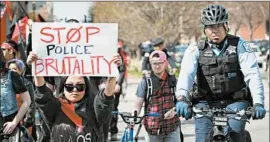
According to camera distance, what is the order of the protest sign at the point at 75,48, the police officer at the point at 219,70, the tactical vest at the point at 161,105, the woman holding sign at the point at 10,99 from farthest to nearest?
the tactical vest at the point at 161,105
the woman holding sign at the point at 10,99
the police officer at the point at 219,70
the protest sign at the point at 75,48

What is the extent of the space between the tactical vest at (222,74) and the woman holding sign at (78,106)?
92cm

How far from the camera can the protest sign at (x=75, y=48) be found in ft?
18.7

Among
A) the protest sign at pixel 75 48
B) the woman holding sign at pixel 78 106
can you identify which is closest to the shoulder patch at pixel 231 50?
the protest sign at pixel 75 48

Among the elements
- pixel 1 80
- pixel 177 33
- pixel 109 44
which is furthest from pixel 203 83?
pixel 177 33

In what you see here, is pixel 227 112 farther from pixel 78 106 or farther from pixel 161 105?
pixel 161 105

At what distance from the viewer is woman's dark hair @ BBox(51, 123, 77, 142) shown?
5.48 meters

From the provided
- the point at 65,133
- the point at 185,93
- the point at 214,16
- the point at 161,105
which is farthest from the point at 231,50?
the point at 161,105

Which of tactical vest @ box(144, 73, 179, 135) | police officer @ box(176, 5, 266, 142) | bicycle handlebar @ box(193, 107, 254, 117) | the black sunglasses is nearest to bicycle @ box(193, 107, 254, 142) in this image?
bicycle handlebar @ box(193, 107, 254, 117)

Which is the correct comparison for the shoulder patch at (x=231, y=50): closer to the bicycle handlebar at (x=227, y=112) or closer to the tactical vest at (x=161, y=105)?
the bicycle handlebar at (x=227, y=112)

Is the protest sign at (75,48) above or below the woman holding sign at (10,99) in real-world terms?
above

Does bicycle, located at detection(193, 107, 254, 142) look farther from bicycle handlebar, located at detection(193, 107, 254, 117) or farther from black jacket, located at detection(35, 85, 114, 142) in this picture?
black jacket, located at detection(35, 85, 114, 142)

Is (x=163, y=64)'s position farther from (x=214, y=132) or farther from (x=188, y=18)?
(x=188, y=18)

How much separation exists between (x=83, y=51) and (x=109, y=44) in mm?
232

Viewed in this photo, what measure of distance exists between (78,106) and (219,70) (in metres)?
1.27
